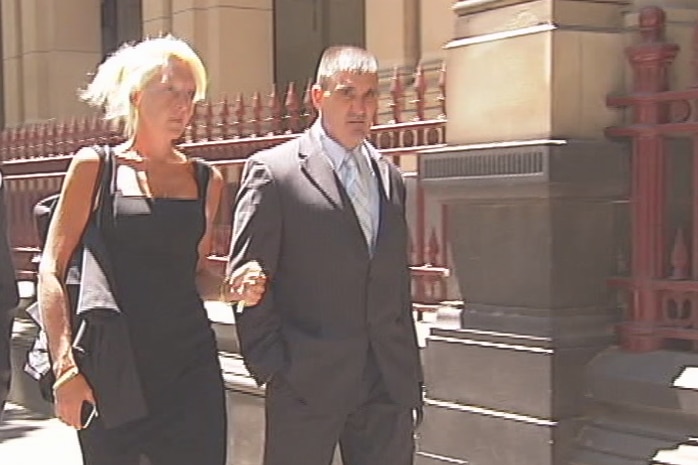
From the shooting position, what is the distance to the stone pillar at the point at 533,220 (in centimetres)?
500

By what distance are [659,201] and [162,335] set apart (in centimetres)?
235

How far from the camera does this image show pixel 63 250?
3.59 m

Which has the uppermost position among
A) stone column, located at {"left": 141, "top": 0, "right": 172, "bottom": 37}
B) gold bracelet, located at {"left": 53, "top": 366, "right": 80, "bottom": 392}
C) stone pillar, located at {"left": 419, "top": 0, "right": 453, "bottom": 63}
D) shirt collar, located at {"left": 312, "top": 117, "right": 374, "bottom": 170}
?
stone column, located at {"left": 141, "top": 0, "right": 172, "bottom": 37}

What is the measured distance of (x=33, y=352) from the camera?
3779mm

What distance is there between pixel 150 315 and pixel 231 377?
10.3 feet

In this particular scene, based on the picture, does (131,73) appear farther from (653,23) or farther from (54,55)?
(54,55)

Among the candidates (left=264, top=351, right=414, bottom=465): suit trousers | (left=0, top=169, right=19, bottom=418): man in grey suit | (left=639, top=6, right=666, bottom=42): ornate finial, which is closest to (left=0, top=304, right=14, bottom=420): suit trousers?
(left=0, top=169, right=19, bottom=418): man in grey suit

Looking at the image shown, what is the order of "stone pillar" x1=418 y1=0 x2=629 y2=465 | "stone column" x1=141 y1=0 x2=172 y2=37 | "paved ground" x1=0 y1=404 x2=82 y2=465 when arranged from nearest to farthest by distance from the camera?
"stone pillar" x1=418 y1=0 x2=629 y2=465 → "paved ground" x1=0 y1=404 x2=82 y2=465 → "stone column" x1=141 y1=0 x2=172 y2=37

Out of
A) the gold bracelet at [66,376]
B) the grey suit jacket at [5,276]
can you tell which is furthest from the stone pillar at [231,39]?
the gold bracelet at [66,376]

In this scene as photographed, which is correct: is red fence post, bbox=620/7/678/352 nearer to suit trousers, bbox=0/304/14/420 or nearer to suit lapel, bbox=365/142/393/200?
suit lapel, bbox=365/142/393/200

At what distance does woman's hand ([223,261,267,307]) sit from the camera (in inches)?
144

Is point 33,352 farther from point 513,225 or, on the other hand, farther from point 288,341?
point 513,225

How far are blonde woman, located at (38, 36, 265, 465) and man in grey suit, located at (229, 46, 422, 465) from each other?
133 mm

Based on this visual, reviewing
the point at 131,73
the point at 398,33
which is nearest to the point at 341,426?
the point at 131,73
